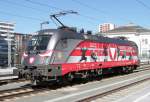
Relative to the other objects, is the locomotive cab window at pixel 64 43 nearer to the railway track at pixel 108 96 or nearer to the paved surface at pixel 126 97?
the railway track at pixel 108 96

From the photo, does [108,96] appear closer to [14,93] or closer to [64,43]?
[14,93]

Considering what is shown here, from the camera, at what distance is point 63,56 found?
19734 mm

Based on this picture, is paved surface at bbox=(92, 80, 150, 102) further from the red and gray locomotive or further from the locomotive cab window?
the locomotive cab window

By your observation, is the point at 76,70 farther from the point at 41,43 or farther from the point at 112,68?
the point at 112,68

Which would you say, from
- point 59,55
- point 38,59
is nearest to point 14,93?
point 38,59

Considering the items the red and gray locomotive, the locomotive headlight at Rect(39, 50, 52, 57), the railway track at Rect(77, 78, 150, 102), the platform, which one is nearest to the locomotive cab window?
the red and gray locomotive

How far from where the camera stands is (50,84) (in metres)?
21.1

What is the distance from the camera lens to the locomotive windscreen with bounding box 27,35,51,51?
19328 millimetres

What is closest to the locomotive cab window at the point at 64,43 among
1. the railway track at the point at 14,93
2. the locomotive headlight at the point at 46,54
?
the locomotive headlight at the point at 46,54

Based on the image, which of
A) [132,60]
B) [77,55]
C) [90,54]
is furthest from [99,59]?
[132,60]

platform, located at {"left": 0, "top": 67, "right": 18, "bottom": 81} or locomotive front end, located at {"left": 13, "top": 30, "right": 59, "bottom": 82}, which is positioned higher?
locomotive front end, located at {"left": 13, "top": 30, "right": 59, "bottom": 82}

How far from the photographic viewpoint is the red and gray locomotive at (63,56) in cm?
1869

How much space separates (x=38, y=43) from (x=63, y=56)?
1536 millimetres

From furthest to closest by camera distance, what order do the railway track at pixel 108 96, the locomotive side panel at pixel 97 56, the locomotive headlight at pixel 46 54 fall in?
the locomotive side panel at pixel 97 56, the locomotive headlight at pixel 46 54, the railway track at pixel 108 96
